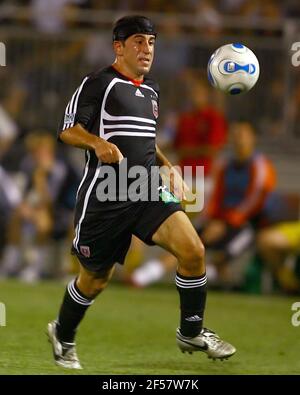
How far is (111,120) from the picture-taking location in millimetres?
7398

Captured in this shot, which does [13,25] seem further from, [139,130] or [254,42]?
[139,130]

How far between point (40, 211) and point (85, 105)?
678cm

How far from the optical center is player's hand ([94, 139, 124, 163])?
274 inches

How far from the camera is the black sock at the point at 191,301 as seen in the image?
7.39 m

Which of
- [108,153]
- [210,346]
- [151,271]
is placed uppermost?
[108,153]

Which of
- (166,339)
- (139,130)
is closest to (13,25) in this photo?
(166,339)

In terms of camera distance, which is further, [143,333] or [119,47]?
[143,333]

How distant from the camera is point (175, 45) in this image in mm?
14773

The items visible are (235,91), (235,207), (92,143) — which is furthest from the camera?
(235,207)

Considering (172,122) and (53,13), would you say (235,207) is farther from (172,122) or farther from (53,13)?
(53,13)

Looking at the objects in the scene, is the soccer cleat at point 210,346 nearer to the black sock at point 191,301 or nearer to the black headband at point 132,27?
the black sock at point 191,301

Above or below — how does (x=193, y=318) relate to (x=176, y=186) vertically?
below

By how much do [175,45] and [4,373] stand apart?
8.42 meters

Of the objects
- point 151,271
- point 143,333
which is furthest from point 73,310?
point 151,271
